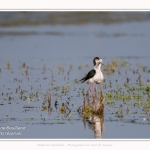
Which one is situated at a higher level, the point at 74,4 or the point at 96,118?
the point at 74,4

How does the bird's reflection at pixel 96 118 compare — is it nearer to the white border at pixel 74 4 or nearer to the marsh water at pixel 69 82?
the marsh water at pixel 69 82

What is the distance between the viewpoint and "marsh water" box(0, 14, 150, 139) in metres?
9.08

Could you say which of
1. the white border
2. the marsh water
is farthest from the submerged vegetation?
the white border

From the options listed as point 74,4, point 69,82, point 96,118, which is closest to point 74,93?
point 69,82

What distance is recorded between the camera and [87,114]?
31.2 feet

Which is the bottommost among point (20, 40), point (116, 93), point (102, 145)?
point (102, 145)

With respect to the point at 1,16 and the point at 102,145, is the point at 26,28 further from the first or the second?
the point at 102,145

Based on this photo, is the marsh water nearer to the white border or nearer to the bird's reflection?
the bird's reflection

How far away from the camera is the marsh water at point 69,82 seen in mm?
9078

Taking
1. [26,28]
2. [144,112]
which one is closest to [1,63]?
[144,112]

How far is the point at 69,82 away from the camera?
1225cm

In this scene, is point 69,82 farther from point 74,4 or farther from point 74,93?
point 74,4

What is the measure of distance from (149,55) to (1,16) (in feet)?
31.1

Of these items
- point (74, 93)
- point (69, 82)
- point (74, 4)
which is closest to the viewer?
point (74, 4)
